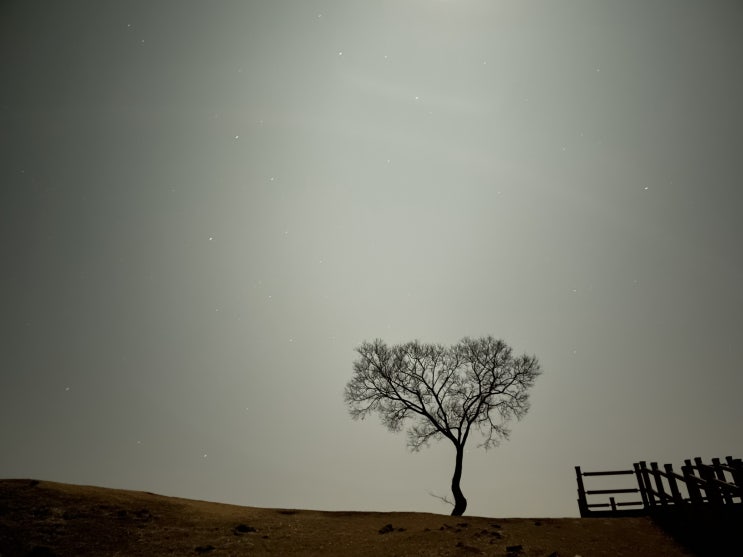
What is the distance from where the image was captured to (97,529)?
1099cm

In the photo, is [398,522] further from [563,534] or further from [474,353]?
[474,353]

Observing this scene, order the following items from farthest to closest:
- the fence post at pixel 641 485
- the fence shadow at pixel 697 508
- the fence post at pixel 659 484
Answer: the fence post at pixel 641 485
the fence post at pixel 659 484
the fence shadow at pixel 697 508

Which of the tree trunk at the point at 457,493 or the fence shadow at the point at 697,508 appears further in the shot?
the tree trunk at the point at 457,493

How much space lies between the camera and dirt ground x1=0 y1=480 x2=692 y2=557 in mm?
9680

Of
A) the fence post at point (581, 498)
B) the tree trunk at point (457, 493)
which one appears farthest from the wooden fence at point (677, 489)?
the tree trunk at point (457, 493)

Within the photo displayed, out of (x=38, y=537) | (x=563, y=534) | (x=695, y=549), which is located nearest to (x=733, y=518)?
(x=695, y=549)

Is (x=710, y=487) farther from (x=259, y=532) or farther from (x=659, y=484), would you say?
(x=259, y=532)

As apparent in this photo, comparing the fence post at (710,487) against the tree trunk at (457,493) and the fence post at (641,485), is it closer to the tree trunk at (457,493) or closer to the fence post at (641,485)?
the fence post at (641,485)

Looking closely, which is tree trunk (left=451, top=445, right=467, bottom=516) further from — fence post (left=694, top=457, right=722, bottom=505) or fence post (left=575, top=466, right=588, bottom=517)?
fence post (left=694, top=457, right=722, bottom=505)

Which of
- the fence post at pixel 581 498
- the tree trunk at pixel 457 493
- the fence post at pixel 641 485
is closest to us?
the fence post at pixel 641 485

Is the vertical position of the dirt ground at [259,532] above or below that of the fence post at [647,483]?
below

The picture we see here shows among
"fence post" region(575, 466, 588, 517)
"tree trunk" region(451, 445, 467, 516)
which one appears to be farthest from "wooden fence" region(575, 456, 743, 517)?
"tree trunk" region(451, 445, 467, 516)

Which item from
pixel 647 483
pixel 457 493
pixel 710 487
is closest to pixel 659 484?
pixel 647 483

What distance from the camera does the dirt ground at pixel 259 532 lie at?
9.68 meters
